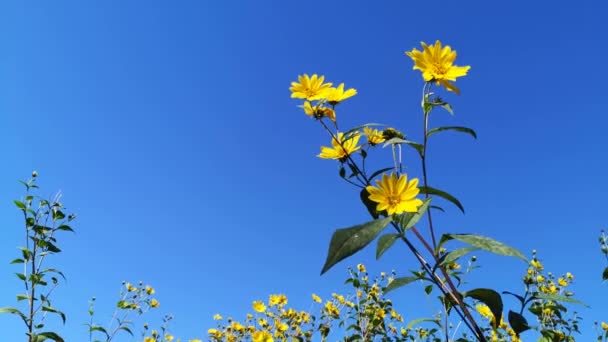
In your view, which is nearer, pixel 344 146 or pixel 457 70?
pixel 457 70

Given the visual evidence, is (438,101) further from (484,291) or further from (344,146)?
(484,291)

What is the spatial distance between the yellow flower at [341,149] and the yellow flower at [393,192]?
294 mm

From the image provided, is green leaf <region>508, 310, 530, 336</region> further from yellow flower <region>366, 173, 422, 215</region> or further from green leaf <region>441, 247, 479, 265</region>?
yellow flower <region>366, 173, 422, 215</region>

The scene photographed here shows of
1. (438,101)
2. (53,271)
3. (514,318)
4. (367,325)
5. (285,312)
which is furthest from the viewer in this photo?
(285,312)

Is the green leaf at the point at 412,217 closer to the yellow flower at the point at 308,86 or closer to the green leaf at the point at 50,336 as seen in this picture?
the yellow flower at the point at 308,86

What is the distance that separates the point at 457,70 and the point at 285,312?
3.83 m

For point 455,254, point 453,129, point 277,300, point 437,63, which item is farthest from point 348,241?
point 277,300

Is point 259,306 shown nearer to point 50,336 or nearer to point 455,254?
point 50,336

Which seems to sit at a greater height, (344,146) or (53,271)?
(53,271)

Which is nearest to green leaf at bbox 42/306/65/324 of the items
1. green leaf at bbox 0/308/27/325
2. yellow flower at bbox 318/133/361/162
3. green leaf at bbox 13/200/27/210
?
green leaf at bbox 0/308/27/325

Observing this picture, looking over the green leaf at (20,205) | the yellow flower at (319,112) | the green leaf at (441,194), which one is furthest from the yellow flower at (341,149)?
the green leaf at (20,205)

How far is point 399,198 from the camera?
55.5 inches

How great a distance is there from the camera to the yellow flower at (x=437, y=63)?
1.51 meters

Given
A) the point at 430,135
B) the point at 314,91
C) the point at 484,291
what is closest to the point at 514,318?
the point at 484,291
